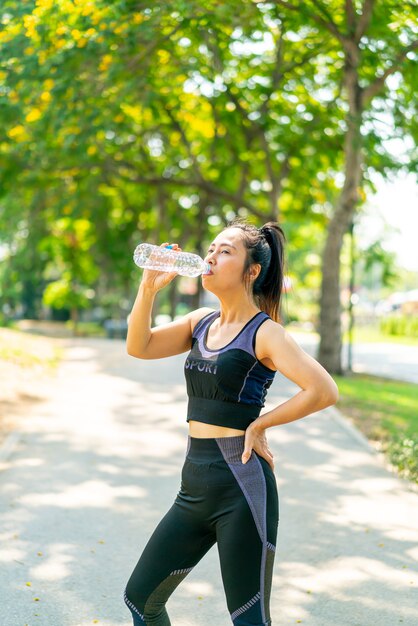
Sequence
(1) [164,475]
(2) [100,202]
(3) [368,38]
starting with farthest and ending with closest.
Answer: (2) [100,202] → (3) [368,38] → (1) [164,475]

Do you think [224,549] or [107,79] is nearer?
[224,549]

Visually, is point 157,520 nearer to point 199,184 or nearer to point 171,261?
point 171,261

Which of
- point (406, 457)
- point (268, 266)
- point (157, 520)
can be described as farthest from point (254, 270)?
point (406, 457)

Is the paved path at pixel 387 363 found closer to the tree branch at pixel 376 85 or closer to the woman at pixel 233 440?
the tree branch at pixel 376 85

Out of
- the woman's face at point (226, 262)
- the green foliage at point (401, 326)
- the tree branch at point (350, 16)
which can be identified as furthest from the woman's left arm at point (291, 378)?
the green foliage at point (401, 326)

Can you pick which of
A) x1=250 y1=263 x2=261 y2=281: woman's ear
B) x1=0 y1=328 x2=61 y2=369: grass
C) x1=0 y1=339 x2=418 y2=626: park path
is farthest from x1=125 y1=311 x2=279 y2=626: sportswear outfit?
x1=0 y1=328 x2=61 y2=369: grass

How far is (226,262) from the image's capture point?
3.48 m

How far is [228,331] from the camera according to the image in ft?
11.5

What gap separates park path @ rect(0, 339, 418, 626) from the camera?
488 cm

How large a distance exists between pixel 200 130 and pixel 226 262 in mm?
22328

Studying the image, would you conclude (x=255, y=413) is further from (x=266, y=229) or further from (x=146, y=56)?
(x=146, y=56)

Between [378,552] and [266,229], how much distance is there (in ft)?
10.4

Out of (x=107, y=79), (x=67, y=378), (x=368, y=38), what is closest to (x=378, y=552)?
(x=107, y=79)

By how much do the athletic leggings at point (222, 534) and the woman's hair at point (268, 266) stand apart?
1.97ft
